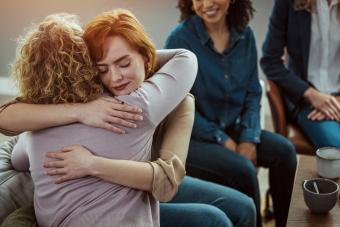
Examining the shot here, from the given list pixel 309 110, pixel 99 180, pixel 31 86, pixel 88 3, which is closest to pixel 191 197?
pixel 99 180

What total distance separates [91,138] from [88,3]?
2.00 metres

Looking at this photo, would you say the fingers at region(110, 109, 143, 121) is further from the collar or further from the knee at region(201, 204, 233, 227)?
the collar

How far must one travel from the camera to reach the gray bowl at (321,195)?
4.45ft

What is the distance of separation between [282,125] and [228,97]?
10.6 inches

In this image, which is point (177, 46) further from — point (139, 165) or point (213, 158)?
point (139, 165)

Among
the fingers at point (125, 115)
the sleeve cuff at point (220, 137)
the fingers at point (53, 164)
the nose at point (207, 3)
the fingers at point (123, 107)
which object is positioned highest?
the nose at point (207, 3)

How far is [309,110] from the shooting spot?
2121 millimetres

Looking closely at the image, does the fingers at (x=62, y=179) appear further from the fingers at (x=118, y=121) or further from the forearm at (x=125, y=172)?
the fingers at (x=118, y=121)

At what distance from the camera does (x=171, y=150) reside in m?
1.39

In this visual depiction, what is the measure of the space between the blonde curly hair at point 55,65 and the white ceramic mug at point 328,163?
2.29 feet

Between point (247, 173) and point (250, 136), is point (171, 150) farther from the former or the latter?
point (250, 136)

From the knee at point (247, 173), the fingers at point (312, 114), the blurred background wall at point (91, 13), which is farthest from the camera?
the blurred background wall at point (91, 13)

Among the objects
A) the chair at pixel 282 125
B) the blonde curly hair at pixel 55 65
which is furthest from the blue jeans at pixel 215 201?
the chair at pixel 282 125

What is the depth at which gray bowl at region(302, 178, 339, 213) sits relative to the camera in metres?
1.36
